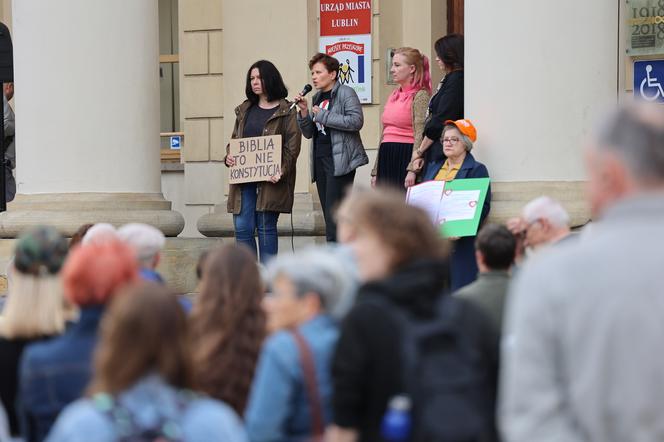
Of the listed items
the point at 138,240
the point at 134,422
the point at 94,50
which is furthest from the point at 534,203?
the point at 94,50

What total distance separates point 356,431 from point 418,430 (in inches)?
8.3

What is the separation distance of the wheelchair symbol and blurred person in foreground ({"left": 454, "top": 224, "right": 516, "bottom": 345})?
452cm

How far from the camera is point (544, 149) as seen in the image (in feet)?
30.3

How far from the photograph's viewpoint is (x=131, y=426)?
142 inches

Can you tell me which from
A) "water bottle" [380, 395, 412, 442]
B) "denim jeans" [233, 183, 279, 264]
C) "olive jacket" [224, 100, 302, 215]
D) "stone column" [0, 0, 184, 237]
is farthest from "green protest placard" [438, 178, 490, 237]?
"water bottle" [380, 395, 412, 442]

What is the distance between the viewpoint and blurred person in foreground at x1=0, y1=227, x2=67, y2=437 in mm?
4711

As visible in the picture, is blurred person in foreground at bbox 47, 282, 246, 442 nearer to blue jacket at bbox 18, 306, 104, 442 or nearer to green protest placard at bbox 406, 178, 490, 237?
blue jacket at bbox 18, 306, 104, 442

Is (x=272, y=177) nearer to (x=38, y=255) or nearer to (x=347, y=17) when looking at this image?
(x=347, y=17)

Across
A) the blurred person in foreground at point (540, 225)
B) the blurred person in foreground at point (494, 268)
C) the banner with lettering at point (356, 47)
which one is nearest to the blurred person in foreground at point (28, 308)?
the blurred person in foreground at point (494, 268)

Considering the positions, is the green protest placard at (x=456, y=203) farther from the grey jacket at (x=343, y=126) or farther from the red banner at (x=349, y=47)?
the red banner at (x=349, y=47)

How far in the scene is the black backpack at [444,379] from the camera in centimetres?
384

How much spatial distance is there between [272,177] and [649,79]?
2881 millimetres

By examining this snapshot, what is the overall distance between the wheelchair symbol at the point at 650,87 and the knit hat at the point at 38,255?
6364 millimetres

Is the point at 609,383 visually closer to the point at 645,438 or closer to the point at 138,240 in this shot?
the point at 645,438
